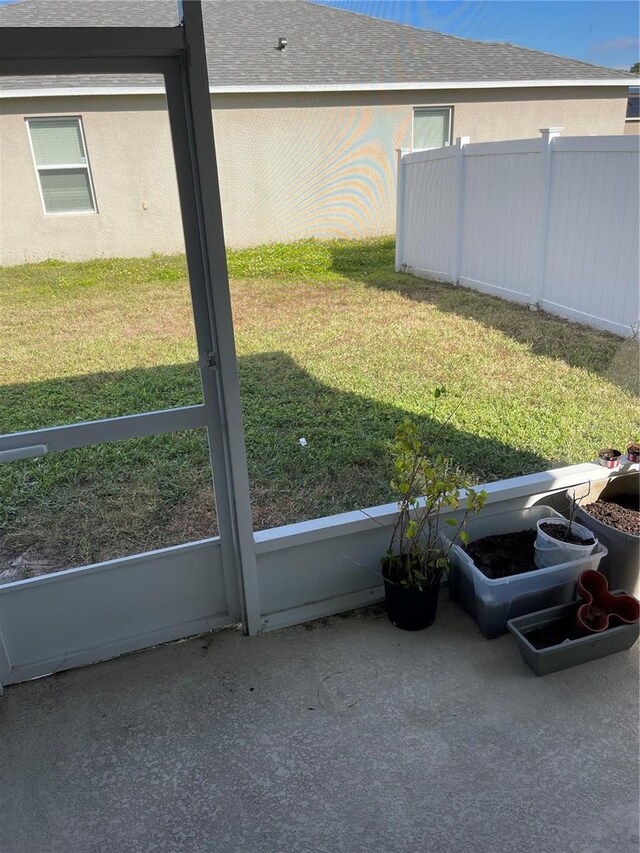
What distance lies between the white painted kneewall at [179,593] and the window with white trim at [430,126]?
21.7 ft

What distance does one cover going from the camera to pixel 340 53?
677 centimetres

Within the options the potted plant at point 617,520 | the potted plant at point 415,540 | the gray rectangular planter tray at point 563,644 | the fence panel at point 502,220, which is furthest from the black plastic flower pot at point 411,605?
the fence panel at point 502,220

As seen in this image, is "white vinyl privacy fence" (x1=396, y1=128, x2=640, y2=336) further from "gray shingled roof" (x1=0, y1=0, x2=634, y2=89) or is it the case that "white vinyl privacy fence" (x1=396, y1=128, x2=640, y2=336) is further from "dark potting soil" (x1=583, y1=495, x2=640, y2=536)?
"dark potting soil" (x1=583, y1=495, x2=640, y2=536)

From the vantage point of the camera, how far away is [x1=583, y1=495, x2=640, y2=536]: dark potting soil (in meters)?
2.30

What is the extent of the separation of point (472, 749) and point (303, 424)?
1.66 m

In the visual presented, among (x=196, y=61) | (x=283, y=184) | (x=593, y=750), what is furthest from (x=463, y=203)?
(x=593, y=750)

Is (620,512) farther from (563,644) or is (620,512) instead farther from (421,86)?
(421,86)

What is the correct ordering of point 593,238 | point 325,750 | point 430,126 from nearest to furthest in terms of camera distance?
point 325,750, point 593,238, point 430,126

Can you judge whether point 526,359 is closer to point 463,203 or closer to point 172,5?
point 463,203

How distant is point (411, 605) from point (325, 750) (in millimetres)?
556

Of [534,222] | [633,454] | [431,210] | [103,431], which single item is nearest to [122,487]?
[103,431]

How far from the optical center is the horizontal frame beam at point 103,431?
1.81m

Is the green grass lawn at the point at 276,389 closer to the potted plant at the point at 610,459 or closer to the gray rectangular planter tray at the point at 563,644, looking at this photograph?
the potted plant at the point at 610,459

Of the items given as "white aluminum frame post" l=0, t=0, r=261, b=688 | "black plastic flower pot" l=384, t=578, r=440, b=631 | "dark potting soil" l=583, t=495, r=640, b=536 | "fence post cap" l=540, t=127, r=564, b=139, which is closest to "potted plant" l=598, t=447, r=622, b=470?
"dark potting soil" l=583, t=495, r=640, b=536
